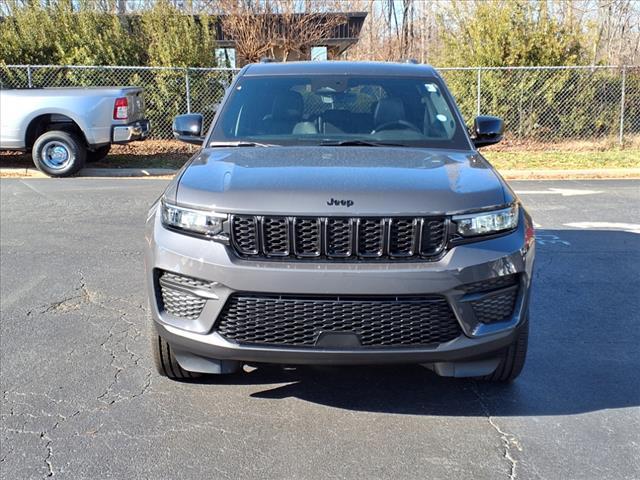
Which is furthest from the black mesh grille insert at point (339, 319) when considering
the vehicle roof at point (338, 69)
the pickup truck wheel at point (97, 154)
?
the pickup truck wheel at point (97, 154)

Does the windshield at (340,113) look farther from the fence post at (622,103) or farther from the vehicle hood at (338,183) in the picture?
the fence post at (622,103)

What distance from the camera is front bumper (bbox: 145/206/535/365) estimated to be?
118 inches

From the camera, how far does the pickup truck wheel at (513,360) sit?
345cm

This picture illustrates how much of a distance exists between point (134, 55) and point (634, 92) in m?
12.6

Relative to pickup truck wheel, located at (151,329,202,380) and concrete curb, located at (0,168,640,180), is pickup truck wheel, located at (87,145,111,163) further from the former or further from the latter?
pickup truck wheel, located at (151,329,202,380)

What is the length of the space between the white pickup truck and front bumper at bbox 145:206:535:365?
29.9ft

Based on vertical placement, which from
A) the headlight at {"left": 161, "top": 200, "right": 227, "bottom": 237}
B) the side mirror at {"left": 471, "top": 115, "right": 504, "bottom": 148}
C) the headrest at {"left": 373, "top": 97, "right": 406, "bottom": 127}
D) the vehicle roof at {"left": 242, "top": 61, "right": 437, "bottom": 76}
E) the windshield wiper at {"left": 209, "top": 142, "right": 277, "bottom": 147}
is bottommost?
the headlight at {"left": 161, "top": 200, "right": 227, "bottom": 237}

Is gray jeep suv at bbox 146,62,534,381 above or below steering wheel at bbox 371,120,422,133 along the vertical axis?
below

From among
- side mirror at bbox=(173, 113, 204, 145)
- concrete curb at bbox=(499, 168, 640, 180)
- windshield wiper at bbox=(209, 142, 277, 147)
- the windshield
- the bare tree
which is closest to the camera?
windshield wiper at bbox=(209, 142, 277, 147)

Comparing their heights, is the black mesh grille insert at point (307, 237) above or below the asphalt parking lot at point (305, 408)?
above

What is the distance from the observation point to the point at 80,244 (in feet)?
23.1

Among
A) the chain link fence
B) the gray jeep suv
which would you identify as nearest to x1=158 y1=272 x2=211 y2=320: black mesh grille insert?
the gray jeep suv

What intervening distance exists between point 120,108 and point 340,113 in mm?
8196

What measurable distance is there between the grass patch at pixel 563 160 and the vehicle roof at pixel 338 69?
8.43 metres
